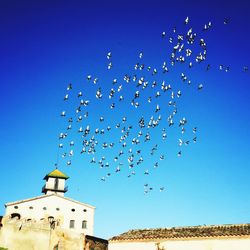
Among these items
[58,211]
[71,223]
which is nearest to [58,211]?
[58,211]

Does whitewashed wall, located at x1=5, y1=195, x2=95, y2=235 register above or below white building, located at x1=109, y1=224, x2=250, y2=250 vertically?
above

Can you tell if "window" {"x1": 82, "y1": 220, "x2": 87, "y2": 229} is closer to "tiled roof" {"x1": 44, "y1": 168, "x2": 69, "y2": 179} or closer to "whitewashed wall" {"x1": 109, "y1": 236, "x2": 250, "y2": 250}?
"tiled roof" {"x1": 44, "y1": 168, "x2": 69, "y2": 179}

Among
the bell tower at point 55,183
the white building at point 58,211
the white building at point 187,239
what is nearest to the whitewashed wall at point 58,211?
the white building at point 58,211

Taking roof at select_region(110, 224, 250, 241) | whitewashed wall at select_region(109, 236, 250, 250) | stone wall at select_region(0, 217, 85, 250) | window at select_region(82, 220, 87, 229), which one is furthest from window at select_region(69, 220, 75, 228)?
whitewashed wall at select_region(109, 236, 250, 250)

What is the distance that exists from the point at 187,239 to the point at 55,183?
1547 inches

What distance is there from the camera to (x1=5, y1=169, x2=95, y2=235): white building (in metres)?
55.5

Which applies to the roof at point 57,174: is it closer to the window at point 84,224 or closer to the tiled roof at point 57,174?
the tiled roof at point 57,174

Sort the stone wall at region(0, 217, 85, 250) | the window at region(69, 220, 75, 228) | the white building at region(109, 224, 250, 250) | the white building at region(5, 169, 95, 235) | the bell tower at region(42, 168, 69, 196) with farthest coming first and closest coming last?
the bell tower at region(42, 168, 69, 196) → the window at region(69, 220, 75, 228) → the white building at region(5, 169, 95, 235) → the stone wall at region(0, 217, 85, 250) → the white building at region(109, 224, 250, 250)

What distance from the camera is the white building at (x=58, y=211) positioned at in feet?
182

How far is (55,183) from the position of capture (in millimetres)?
64750

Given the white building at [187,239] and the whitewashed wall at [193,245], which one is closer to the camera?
the whitewashed wall at [193,245]

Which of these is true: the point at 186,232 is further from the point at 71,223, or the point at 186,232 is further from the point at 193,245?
the point at 71,223

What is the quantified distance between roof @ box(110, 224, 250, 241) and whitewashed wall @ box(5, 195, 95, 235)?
2265 centimetres

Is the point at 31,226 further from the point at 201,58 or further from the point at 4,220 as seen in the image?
the point at 201,58
